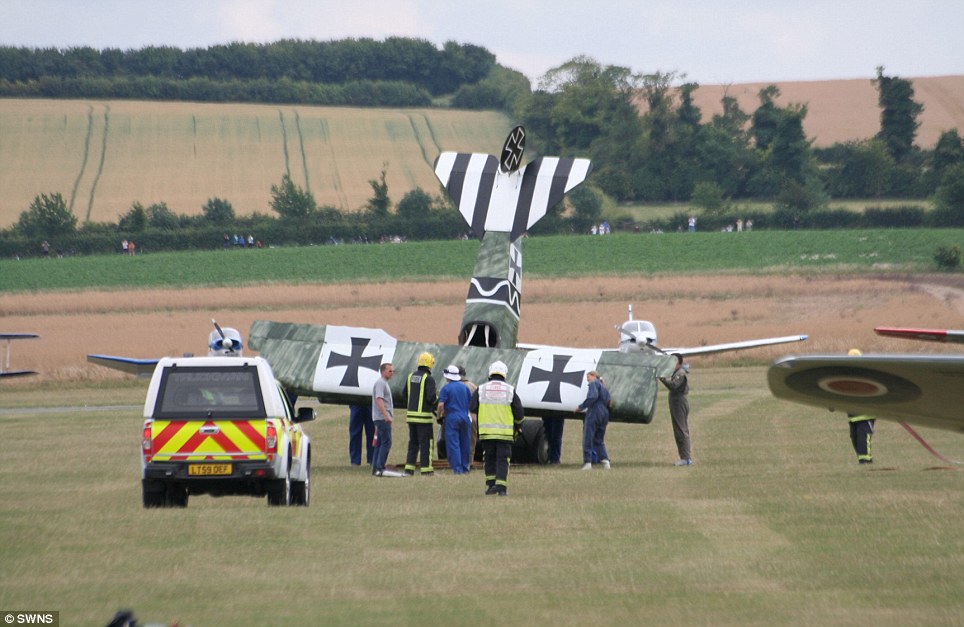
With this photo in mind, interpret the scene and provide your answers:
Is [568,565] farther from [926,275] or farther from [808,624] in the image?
[926,275]

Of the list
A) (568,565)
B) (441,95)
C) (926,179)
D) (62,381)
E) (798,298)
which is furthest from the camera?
(441,95)

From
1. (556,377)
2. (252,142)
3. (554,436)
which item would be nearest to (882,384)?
(556,377)

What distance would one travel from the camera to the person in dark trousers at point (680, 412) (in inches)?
886

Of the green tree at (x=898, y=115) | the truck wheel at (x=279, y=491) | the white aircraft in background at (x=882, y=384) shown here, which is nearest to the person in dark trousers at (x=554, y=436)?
the truck wheel at (x=279, y=491)

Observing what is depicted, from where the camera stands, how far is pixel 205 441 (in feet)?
53.0

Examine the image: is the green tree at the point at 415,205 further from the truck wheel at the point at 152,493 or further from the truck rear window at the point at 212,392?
the truck rear window at the point at 212,392

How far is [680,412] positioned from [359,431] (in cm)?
506

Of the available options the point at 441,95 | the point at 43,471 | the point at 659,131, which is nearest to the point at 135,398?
the point at 43,471

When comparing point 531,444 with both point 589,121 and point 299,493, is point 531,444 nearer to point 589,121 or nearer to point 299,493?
point 299,493

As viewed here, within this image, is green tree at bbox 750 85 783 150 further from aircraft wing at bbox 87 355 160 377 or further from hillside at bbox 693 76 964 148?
aircraft wing at bbox 87 355 160 377

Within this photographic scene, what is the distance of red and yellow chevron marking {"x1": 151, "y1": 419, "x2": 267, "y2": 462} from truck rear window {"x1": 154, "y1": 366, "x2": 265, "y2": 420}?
0.14 meters

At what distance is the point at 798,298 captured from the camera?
2547 inches

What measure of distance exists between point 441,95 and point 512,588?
472 feet

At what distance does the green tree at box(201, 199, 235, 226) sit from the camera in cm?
10012
